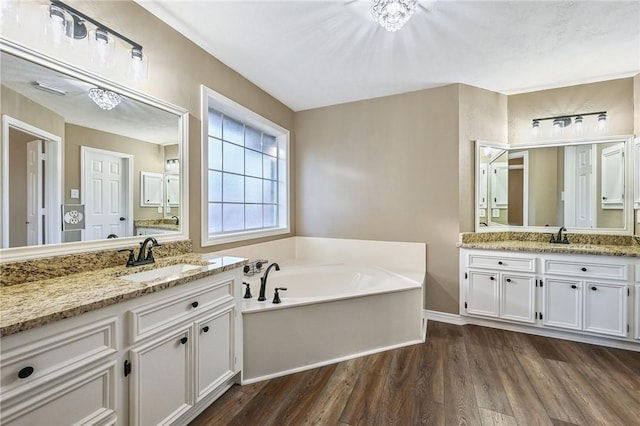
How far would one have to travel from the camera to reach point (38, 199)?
4.57 ft

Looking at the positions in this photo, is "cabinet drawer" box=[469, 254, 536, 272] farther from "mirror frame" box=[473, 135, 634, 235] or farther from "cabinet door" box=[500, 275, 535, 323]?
"mirror frame" box=[473, 135, 634, 235]

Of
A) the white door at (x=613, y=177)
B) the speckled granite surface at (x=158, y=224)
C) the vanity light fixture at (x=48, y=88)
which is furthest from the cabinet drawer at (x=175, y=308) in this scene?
the white door at (x=613, y=177)

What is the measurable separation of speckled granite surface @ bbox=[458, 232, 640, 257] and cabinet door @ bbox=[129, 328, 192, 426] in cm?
269

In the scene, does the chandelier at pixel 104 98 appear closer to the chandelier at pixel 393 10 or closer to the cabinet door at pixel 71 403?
the cabinet door at pixel 71 403

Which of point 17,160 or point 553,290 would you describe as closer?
point 17,160

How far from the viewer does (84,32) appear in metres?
1.55

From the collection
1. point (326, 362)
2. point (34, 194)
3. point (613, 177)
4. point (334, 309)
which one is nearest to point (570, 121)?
point (613, 177)

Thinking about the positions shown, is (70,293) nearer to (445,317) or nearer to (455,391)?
(455,391)

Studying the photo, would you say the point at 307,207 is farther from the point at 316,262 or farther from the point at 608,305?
the point at 608,305

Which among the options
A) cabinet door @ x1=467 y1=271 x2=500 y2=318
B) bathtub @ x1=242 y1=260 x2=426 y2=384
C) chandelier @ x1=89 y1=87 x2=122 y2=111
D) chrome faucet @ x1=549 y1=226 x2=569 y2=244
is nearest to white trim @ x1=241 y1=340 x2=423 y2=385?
bathtub @ x1=242 y1=260 x2=426 y2=384

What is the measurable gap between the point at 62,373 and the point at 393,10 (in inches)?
93.0

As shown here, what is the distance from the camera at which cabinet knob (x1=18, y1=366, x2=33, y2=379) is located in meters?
0.89

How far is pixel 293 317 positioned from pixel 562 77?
3471 millimetres

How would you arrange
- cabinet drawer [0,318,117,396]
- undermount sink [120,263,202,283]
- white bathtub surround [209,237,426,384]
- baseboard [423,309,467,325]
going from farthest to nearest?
1. baseboard [423,309,467,325]
2. white bathtub surround [209,237,426,384]
3. undermount sink [120,263,202,283]
4. cabinet drawer [0,318,117,396]
